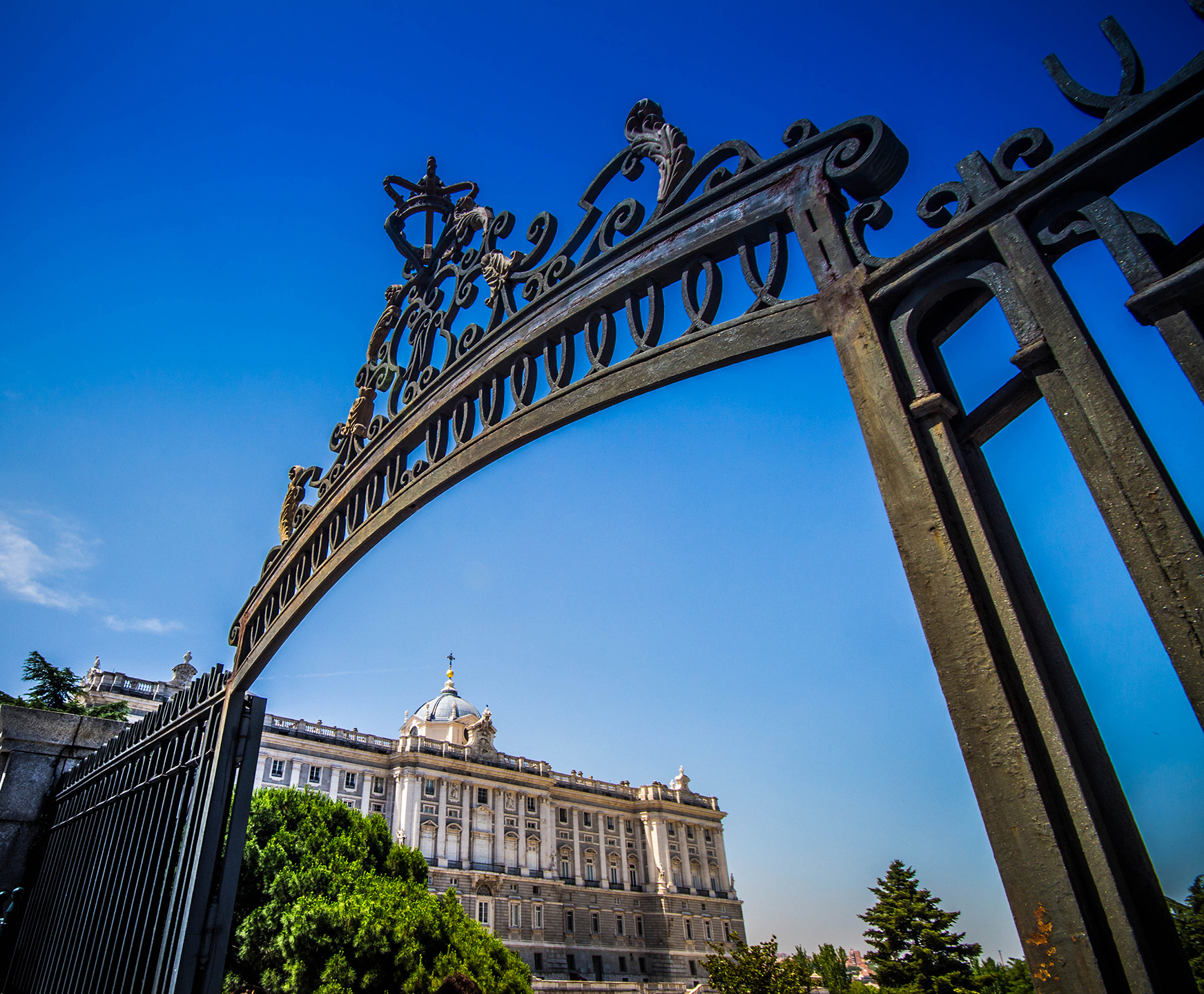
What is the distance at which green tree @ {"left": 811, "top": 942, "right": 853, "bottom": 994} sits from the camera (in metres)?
45.3

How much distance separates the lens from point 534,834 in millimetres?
47781

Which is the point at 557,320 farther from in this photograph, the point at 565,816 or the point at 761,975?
the point at 565,816

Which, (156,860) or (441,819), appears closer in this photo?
(156,860)

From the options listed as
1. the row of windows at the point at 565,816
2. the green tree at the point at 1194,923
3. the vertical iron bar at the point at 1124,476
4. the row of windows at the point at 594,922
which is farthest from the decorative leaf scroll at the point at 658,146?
the row of windows at the point at 565,816

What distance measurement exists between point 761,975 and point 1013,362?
3312 centimetres

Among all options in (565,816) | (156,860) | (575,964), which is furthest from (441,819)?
(156,860)

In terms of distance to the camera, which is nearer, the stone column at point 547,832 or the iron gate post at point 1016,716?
the iron gate post at point 1016,716

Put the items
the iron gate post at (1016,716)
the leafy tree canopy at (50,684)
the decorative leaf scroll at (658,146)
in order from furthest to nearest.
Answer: the leafy tree canopy at (50,684), the decorative leaf scroll at (658,146), the iron gate post at (1016,716)

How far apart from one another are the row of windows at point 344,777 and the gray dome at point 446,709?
11060mm

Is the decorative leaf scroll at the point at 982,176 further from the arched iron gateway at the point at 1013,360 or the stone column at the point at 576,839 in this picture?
the stone column at the point at 576,839

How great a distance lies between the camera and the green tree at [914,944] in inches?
976

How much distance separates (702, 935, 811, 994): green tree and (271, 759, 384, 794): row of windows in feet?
72.2

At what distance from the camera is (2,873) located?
5152 mm

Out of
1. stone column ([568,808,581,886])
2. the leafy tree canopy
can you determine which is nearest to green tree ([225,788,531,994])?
the leafy tree canopy
